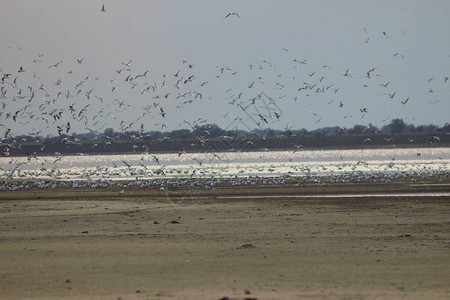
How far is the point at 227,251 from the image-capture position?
21500mm

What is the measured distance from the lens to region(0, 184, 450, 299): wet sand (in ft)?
55.9

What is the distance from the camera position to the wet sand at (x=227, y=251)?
17.0 metres

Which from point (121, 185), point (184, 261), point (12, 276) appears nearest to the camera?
point (12, 276)

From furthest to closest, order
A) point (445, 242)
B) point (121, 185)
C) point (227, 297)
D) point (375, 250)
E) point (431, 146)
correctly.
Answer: point (431, 146) → point (121, 185) → point (445, 242) → point (375, 250) → point (227, 297)

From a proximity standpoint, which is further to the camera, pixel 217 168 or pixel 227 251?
pixel 217 168

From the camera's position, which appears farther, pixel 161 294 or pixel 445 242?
pixel 445 242

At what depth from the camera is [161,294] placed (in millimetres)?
16469

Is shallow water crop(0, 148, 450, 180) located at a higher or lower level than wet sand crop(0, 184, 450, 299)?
lower

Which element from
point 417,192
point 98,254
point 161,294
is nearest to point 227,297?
point 161,294

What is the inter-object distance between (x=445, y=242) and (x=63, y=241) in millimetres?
8621

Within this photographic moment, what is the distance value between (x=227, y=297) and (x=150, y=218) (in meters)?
14.9

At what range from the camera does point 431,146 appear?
200 metres

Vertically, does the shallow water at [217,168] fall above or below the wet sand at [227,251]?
below

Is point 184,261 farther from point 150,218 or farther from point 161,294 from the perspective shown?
point 150,218
